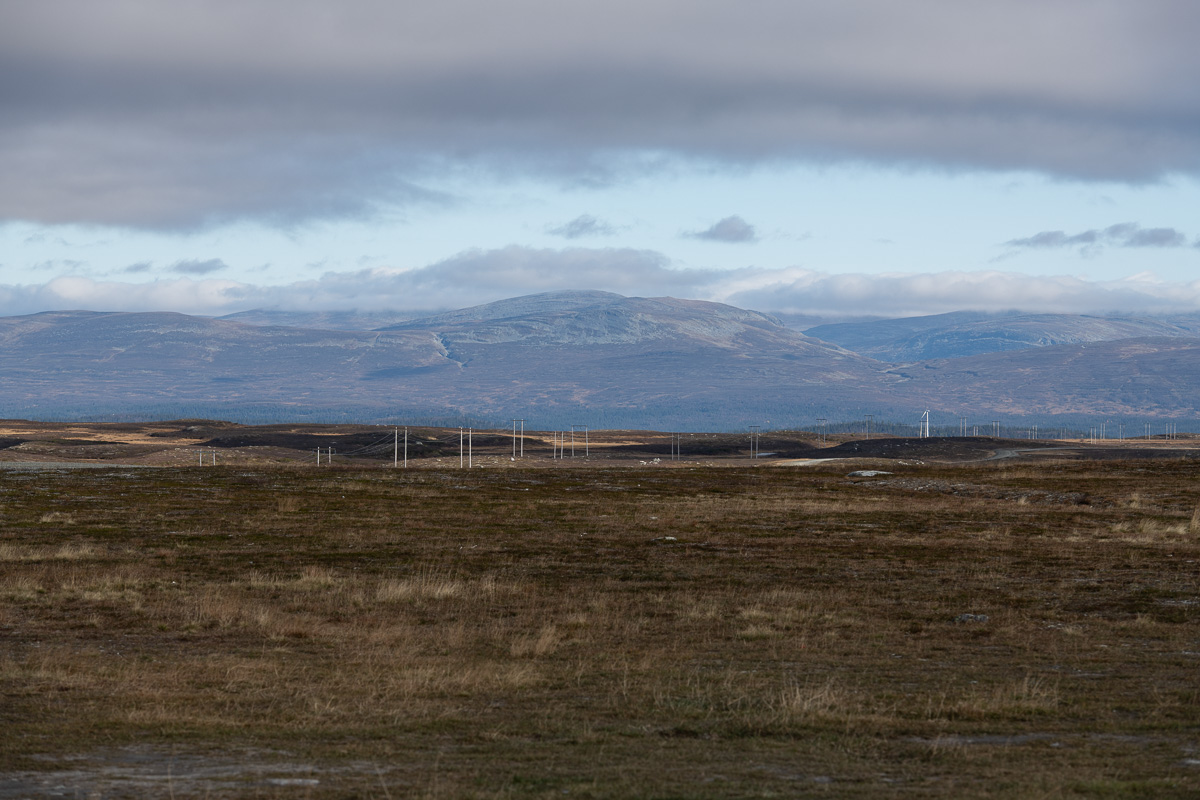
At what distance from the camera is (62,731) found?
14.4m

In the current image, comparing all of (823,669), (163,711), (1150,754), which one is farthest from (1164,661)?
(163,711)

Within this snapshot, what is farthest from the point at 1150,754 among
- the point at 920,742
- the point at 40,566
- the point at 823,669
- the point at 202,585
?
the point at 40,566

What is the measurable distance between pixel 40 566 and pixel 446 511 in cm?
2458

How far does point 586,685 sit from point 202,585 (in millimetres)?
15035

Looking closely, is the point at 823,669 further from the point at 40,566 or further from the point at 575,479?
the point at 575,479

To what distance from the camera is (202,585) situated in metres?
29.5

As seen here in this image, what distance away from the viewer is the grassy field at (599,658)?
41.5 feet

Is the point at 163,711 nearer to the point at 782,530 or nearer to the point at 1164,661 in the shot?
the point at 1164,661

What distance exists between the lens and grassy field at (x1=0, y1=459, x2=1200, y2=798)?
1266cm

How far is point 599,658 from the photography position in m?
20.4

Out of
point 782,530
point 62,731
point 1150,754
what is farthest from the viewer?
point 782,530

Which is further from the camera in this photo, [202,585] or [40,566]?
[40,566]

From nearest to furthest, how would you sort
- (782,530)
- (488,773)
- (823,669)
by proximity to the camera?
(488,773) → (823,669) → (782,530)

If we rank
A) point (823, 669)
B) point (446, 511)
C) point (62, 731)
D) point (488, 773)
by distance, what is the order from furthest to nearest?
point (446, 511)
point (823, 669)
point (62, 731)
point (488, 773)
